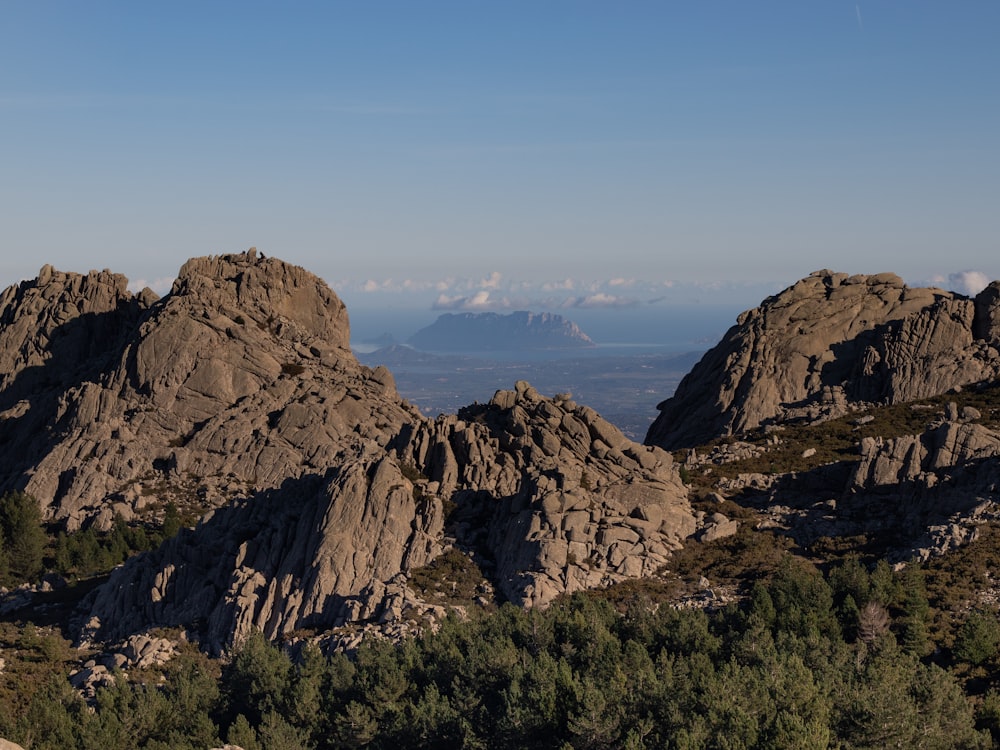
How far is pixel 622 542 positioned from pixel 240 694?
22578 millimetres

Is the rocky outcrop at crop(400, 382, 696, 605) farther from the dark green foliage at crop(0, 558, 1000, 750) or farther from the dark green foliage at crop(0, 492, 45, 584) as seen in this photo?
the dark green foliage at crop(0, 492, 45, 584)

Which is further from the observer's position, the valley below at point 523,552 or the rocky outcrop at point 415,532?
the rocky outcrop at point 415,532

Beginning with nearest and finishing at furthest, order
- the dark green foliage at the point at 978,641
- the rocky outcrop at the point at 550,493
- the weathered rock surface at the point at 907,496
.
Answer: the dark green foliage at the point at 978,641 → the weathered rock surface at the point at 907,496 → the rocky outcrop at the point at 550,493

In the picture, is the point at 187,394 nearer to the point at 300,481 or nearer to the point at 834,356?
the point at 300,481

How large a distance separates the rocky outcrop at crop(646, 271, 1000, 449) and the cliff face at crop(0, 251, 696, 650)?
27.6 meters

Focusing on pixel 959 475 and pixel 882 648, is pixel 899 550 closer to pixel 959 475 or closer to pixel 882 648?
→ pixel 959 475

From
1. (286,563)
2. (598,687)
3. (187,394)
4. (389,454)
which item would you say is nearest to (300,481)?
(389,454)

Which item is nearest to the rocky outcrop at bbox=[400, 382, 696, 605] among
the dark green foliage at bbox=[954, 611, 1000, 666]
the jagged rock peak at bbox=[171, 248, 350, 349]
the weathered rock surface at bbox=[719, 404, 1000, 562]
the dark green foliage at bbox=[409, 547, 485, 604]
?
the dark green foliage at bbox=[409, 547, 485, 604]

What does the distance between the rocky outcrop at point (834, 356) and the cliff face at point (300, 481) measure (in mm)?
27615

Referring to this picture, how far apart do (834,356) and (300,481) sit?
53260 mm

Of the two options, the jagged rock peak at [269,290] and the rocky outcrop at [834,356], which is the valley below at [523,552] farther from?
the jagged rock peak at [269,290]

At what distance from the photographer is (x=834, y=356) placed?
104000 mm

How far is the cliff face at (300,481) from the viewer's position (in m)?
65.1

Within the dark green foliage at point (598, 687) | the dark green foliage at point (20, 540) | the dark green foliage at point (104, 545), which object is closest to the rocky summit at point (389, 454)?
the dark green foliage at point (104, 545)
